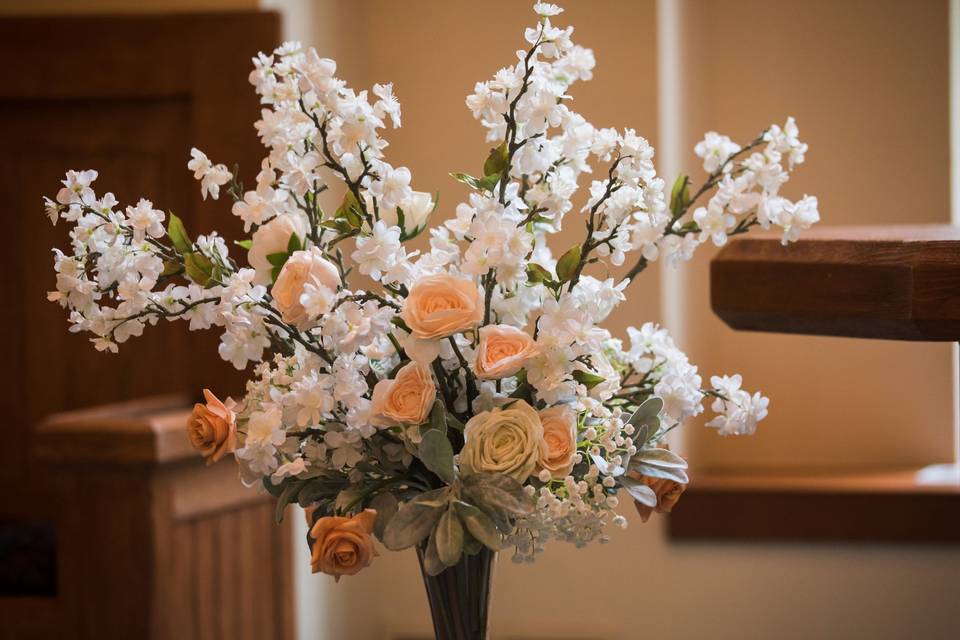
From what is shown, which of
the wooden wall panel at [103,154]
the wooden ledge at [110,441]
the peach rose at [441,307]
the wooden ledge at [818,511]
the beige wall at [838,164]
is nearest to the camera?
the peach rose at [441,307]

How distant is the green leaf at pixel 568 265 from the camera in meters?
0.87

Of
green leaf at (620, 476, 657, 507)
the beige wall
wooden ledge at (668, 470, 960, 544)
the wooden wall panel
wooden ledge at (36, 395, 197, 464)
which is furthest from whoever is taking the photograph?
the beige wall

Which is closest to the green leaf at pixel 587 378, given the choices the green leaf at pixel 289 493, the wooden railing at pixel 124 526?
the green leaf at pixel 289 493

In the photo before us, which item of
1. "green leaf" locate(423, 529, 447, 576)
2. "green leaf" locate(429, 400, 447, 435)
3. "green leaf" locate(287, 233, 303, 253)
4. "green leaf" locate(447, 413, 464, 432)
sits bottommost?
"green leaf" locate(423, 529, 447, 576)

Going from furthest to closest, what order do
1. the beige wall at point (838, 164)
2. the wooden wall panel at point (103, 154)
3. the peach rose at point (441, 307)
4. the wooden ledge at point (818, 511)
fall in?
the beige wall at point (838, 164) < the wooden ledge at point (818, 511) < the wooden wall panel at point (103, 154) < the peach rose at point (441, 307)

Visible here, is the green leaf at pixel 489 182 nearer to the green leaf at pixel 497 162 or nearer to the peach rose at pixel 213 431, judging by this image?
the green leaf at pixel 497 162

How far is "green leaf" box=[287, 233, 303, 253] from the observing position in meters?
0.84

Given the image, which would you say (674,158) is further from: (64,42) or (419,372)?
(419,372)

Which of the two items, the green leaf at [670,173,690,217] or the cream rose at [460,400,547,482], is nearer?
the cream rose at [460,400,547,482]

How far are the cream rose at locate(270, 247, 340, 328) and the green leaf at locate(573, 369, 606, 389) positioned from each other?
199mm

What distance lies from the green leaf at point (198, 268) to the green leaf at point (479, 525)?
0.84 ft

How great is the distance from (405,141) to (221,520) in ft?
3.68

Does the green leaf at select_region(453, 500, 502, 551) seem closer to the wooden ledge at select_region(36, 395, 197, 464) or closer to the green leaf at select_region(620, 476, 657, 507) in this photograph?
the green leaf at select_region(620, 476, 657, 507)

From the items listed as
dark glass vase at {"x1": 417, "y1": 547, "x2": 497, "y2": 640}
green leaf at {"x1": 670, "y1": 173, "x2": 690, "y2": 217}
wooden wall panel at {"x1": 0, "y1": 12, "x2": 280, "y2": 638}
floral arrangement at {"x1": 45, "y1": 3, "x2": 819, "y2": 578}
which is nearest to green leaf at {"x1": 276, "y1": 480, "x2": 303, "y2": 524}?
floral arrangement at {"x1": 45, "y1": 3, "x2": 819, "y2": 578}
